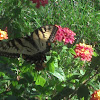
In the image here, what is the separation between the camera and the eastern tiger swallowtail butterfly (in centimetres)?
160

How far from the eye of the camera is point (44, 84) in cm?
155

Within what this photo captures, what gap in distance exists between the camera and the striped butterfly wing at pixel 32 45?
161 cm

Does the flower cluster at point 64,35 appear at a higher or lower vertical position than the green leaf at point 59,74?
higher

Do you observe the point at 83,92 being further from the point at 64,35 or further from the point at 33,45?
the point at 64,35

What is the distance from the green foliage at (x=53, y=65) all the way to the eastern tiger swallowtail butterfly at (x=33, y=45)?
6cm

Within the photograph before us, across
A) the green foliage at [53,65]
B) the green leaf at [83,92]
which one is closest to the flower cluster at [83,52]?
the green foliage at [53,65]

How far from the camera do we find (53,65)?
154 centimetres

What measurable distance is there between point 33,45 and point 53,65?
0.86 feet

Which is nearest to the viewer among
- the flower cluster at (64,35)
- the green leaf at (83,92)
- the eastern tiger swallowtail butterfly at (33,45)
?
the green leaf at (83,92)

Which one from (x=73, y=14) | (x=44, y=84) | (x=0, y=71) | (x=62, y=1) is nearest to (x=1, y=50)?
(x=0, y=71)

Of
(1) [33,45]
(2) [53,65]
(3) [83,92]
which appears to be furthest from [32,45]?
(3) [83,92]

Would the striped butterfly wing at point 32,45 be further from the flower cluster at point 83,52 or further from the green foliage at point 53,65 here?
the flower cluster at point 83,52

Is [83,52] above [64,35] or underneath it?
underneath

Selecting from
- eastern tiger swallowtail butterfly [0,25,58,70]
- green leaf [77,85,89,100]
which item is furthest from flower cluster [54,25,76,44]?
green leaf [77,85,89,100]
